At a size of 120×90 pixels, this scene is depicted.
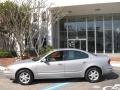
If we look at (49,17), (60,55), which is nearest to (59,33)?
(49,17)

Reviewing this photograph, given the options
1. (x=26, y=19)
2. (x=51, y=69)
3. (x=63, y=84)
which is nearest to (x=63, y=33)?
(x=26, y=19)

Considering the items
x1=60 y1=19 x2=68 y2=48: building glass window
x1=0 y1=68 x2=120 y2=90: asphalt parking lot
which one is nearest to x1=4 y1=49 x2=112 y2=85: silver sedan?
x1=0 y1=68 x2=120 y2=90: asphalt parking lot

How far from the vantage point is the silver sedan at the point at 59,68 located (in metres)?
12.9

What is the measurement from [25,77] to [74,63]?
2.19 meters

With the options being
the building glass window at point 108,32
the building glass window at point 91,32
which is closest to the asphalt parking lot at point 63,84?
the building glass window at point 108,32

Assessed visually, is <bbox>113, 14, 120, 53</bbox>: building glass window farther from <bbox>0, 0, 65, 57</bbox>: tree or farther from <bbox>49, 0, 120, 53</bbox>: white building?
<bbox>0, 0, 65, 57</bbox>: tree

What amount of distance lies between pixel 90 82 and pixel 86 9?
18642 millimetres

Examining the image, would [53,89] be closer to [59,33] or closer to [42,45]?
[42,45]

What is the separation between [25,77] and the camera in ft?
42.3

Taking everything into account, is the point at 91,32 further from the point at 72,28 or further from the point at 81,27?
the point at 72,28

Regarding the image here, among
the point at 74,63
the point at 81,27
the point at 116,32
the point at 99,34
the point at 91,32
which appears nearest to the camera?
the point at 74,63

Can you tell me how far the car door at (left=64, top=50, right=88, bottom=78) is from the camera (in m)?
12.9

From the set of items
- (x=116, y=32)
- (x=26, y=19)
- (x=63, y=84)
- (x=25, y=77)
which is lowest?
(x=63, y=84)

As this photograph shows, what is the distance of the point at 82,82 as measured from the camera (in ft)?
43.0
